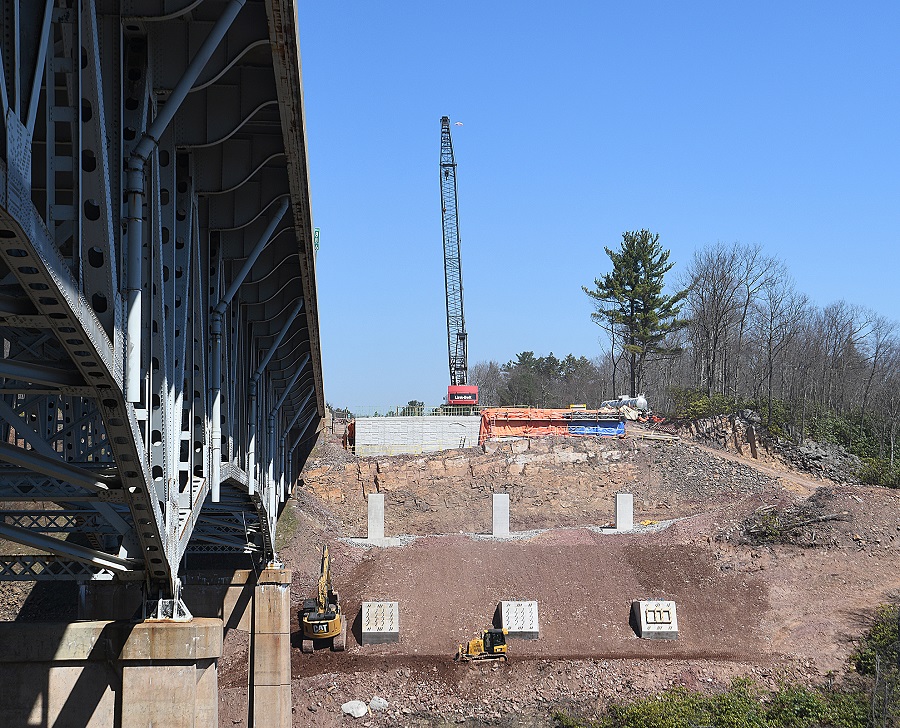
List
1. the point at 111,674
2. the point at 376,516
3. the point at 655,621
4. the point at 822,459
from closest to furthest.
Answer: the point at 111,674, the point at 655,621, the point at 376,516, the point at 822,459

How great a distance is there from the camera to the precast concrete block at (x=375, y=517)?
51.3m

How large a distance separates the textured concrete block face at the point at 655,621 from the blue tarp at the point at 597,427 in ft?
94.5

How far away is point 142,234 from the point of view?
10.8 metres

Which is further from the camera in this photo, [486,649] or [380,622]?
[380,622]

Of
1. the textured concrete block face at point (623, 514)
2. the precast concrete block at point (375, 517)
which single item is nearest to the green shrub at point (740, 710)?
the textured concrete block face at point (623, 514)

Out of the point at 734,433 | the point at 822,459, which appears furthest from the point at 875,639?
the point at 734,433

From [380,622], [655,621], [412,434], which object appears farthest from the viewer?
[412,434]

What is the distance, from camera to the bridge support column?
49.3ft

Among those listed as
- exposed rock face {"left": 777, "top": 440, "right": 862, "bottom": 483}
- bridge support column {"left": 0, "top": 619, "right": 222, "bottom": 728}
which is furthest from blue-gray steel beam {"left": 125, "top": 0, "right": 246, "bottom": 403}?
exposed rock face {"left": 777, "top": 440, "right": 862, "bottom": 483}

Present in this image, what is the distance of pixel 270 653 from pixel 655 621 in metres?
15.4

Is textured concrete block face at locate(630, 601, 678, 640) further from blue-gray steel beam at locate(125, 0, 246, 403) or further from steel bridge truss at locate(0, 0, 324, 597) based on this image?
blue-gray steel beam at locate(125, 0, 246, 403)

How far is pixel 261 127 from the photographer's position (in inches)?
530

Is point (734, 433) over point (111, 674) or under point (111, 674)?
over

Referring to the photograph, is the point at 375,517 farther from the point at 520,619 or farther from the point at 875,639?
the point at 875,639
